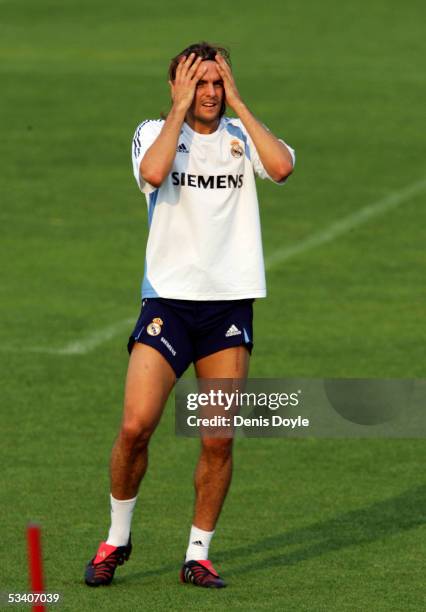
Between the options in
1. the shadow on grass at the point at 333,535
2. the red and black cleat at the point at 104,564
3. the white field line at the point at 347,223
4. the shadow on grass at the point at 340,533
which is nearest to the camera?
the red and black cleat at the point at 104,564

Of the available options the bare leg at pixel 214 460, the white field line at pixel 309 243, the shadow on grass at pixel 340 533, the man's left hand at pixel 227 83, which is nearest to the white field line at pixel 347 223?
the white field line at pixel 309 243

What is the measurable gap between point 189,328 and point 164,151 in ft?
2.73

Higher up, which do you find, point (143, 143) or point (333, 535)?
point (143, 143)

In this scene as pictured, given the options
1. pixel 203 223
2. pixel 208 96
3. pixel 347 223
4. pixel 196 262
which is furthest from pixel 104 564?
pixel 347 223

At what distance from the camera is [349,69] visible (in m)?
27.7

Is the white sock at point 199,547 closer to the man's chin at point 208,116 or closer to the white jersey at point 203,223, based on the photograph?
the white jersey at point 203,223

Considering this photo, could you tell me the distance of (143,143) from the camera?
318 inches

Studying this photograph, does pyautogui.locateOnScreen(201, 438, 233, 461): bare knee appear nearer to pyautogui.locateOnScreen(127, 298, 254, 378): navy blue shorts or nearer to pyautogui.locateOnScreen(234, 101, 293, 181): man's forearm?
pyautogui.locateOnScreen(127, 298, 254, 378): navy blue shorts

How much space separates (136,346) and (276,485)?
86.1 inches

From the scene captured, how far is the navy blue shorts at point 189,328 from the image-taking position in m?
8.02

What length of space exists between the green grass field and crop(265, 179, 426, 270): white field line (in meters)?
0.12

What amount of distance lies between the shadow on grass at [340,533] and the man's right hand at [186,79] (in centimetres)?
226

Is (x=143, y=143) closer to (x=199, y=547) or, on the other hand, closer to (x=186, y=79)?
(x=186, y=79)

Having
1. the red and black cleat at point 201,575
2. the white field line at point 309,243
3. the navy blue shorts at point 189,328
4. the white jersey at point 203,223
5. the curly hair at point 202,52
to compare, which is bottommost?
the red and black cleat at point 201,575
